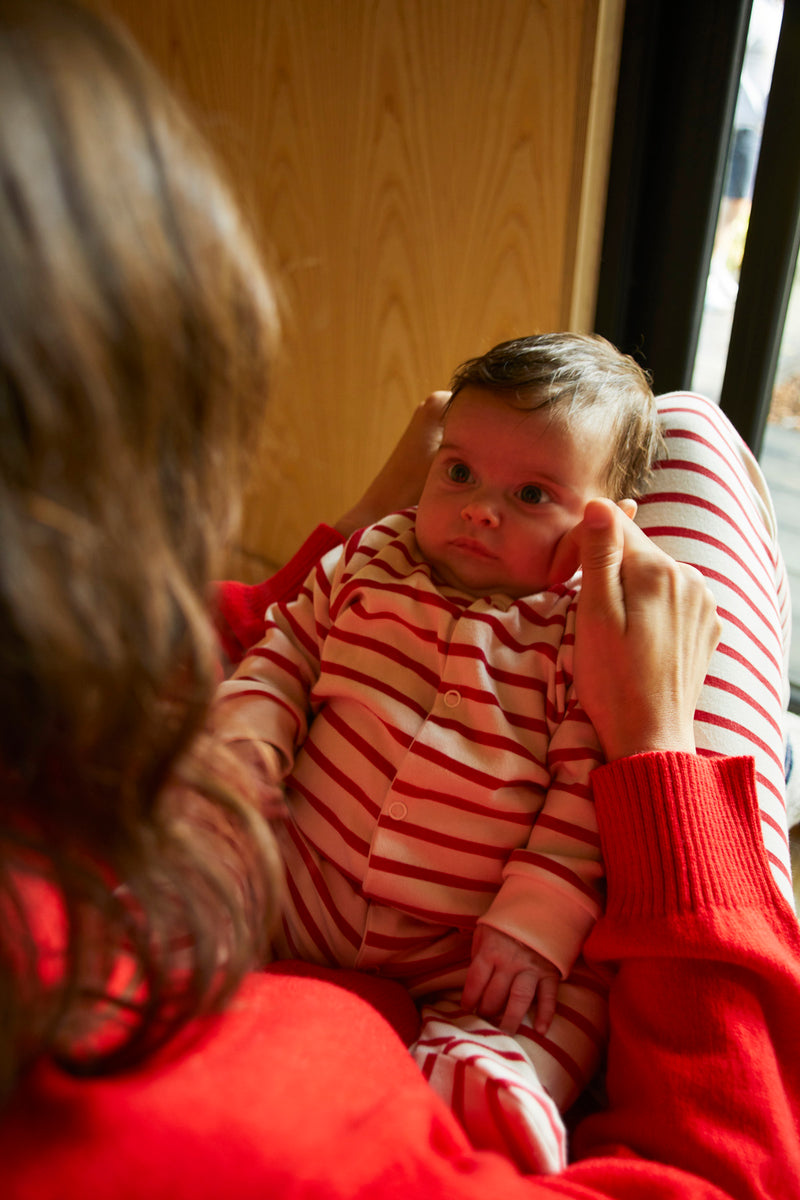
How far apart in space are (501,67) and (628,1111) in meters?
1.49

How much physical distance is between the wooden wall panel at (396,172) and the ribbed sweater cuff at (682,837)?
2.35 feet

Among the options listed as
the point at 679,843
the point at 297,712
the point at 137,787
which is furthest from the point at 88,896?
the point at 297,712

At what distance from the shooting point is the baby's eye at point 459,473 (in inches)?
39.3

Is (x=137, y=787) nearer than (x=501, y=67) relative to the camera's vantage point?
Yes

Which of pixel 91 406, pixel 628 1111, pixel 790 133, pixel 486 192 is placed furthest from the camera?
pixel 486 192

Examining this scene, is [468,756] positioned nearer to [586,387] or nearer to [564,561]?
[564,561]

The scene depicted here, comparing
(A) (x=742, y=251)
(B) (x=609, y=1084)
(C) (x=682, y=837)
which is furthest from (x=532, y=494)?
(A) (x=742, y=251)

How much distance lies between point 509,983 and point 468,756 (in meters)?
0.20

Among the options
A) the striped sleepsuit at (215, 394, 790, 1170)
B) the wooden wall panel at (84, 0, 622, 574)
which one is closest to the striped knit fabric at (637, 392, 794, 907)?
the striped sleepsuit at (215, 394, 790, 1170)

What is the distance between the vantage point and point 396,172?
1697mm

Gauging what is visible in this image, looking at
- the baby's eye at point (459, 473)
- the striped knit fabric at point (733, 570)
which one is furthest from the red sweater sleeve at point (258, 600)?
the striped knit fabric at point (733, 570)

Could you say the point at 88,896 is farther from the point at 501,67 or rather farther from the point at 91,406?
the point at 501,67

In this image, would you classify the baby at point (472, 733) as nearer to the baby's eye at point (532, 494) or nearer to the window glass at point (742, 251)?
the baby's eye at point (532, 494)

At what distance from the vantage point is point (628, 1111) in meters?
0.66
